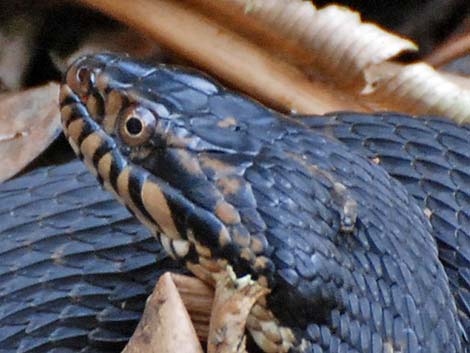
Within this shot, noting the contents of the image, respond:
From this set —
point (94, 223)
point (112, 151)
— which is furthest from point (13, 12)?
point (112, 151)

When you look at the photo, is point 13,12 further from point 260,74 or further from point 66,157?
point 260,74

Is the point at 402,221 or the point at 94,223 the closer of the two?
the point at 402,221

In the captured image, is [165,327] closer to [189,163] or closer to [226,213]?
Answer: [226,213]

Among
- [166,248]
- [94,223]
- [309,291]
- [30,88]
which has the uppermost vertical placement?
[309,291]

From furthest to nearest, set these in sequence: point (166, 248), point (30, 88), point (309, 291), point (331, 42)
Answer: point (30, 88) → point (331, 42) → point (166, 248) → point (309, 291)

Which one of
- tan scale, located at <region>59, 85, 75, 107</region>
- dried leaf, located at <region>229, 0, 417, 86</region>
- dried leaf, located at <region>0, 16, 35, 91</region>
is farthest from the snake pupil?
dried leaf, located at <region>0, 16, 35, 91</region>

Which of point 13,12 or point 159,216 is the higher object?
point 159,216

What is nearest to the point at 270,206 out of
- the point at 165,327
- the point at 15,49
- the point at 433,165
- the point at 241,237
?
the point at 241,237

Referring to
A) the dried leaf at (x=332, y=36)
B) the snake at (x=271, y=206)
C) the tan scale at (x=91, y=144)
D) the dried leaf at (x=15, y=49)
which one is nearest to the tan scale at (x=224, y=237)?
the snake at (x=271, y=206)
